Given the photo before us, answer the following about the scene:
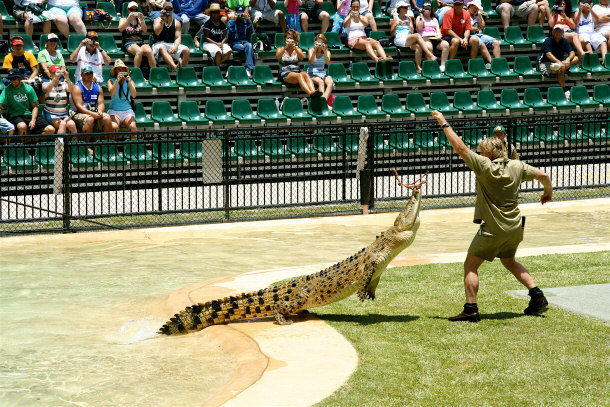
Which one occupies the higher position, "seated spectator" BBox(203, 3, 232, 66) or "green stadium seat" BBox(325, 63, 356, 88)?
"seated spectator" BBox(203, 3, 232, 66)

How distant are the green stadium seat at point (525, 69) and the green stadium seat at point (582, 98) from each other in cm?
95

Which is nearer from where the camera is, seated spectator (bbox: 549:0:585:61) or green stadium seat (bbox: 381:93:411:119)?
green stadium seat (bbox: 381:93:411:119)

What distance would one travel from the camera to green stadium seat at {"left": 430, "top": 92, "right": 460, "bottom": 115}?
18969mm

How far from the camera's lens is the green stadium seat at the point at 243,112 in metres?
17.5

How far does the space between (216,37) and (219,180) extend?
6145 millimetres

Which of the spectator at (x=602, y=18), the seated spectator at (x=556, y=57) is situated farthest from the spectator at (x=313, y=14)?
the spectator at (x=602, y=18)

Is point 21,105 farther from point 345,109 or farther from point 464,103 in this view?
point 464,103

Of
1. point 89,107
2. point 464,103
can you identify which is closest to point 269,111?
point 89,107

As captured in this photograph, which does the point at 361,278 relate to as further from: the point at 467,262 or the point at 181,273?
the point at 181,273

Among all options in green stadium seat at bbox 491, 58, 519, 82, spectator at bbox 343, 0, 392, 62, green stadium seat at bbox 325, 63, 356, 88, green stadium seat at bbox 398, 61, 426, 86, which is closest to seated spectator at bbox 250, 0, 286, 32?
spectator at bbox 343, 0, 392, 62

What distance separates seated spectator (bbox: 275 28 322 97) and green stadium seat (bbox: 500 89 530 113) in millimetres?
4437

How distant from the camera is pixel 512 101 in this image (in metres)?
19.8

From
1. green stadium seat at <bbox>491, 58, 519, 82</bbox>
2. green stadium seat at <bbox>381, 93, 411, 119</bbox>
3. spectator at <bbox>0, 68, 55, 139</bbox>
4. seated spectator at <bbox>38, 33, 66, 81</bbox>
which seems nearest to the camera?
spectator at <bbox>0, 68, 55, 139</bbox>

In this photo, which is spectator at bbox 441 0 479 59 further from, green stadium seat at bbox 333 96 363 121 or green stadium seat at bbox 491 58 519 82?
green stadium seat at bbox 333 96 363 121
